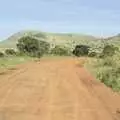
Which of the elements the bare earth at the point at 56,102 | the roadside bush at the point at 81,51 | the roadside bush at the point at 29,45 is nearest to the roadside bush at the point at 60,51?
the roadside bush at the point at 81,51

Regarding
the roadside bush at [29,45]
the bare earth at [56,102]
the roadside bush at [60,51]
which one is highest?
the bare earth at [56,102]

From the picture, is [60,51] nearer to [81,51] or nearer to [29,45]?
[81,51]

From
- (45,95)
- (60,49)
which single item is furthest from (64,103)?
(60,49)

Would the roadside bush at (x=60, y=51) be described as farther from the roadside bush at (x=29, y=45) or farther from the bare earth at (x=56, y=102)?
the bare earth at (x=56, y=102)

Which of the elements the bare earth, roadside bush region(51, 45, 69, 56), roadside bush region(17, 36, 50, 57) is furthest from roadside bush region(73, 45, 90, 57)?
the bare earth

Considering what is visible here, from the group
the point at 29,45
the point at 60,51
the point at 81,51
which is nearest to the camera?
the point at 29,45

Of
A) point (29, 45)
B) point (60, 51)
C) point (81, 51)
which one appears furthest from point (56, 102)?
point (81, 51)

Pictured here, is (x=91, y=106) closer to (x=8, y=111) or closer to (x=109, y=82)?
(x=8, y=111)

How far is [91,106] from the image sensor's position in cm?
1386

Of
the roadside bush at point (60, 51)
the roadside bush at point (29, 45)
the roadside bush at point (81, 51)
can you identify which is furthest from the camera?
the roadside bush at point (81, 51)

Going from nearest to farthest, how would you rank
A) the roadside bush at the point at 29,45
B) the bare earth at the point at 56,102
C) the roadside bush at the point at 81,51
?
1. the bare earth at the point at 56,102
2. the roadside bush at the point at 29,45
3. the roadside bush at the point at 81,51

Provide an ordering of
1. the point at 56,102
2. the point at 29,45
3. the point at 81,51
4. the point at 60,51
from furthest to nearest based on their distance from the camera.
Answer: the point at 81,51, the point at 60,51, the point at 29,45, the point at 56,102

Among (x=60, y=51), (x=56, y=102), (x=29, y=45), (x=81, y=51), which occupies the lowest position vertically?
(x=81, y=51)

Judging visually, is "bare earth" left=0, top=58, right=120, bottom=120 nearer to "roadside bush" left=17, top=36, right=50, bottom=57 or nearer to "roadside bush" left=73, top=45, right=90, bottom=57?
"roadside bush" left=17, top=36, right=50, bottom=57
